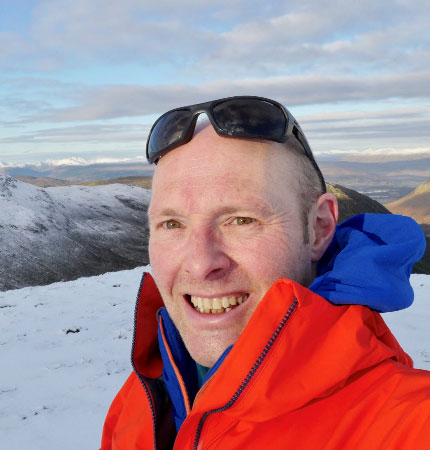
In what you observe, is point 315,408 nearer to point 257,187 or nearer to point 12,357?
point 257,187

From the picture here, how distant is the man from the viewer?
1506 mm

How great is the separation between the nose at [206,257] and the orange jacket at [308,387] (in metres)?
0.37

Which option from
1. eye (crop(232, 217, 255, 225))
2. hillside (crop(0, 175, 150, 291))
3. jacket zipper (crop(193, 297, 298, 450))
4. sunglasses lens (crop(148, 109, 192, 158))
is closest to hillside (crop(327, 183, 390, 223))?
hillside (crop(0, 175, 150, 291))

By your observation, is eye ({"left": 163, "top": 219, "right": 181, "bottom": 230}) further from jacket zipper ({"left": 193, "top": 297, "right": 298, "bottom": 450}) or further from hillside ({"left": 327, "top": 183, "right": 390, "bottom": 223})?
hillside ({"left": 327, "top": 183, "right": 390, "bottom": 223})

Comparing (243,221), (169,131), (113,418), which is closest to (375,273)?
(243,221)

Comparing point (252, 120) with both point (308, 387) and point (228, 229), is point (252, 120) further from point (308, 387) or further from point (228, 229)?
point (308, 387)

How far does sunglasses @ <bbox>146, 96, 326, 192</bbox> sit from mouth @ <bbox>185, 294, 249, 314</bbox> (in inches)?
28.4

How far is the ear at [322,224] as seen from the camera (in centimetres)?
215

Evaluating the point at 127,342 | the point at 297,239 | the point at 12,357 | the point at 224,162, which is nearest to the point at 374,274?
the point at 297,239

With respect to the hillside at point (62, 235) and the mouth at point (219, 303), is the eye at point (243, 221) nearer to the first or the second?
the mouth at point (219, 303)

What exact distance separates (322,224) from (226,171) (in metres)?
0.63

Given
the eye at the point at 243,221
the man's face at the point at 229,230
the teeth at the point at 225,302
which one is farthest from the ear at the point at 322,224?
the teeth at the point at 225,302

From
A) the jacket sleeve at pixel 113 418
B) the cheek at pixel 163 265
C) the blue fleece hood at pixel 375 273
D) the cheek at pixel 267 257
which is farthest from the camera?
the jacket sleeve at pixel 113 418

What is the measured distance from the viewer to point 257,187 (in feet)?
6.15
